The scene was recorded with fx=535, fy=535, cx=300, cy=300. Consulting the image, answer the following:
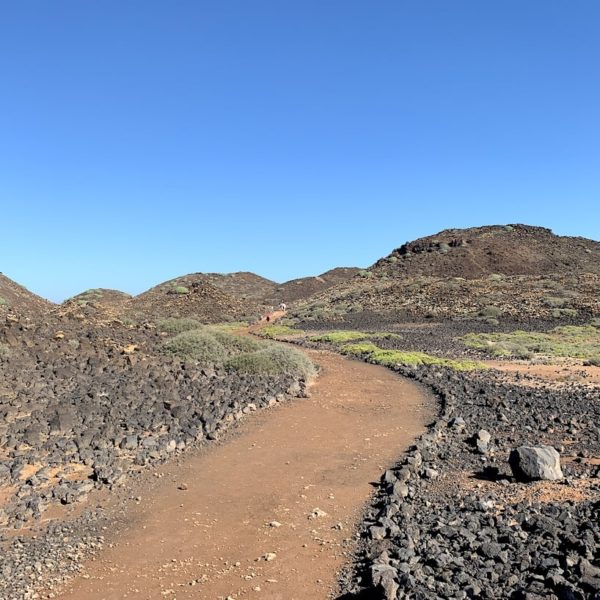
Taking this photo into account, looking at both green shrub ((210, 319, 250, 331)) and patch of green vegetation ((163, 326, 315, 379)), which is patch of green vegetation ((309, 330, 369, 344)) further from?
patch of green vegetation ((163, 326, 315, 379))

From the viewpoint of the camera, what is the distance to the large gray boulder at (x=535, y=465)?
793cm

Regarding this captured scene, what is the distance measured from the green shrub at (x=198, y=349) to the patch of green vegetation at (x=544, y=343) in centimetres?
1177

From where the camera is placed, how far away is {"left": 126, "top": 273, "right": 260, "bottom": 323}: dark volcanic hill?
45375 millimetres

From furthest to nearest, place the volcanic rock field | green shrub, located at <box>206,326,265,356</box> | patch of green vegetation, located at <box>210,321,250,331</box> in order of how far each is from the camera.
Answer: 1. patch of green vegetation, located at <box>210,321,250,331</box>
2. green shrub, located at <box>206,326,265,356</box>
3. the volcanic rock field

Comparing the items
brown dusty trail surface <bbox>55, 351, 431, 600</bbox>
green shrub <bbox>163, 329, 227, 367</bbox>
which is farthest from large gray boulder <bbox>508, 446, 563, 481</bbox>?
green shrub <bbox>163, 329, 227, 367</bbox>

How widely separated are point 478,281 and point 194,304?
83.2 feet

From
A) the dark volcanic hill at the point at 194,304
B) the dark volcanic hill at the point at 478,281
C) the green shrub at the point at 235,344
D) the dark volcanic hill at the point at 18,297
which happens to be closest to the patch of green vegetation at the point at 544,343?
the dark volcanic hill at the point at 478,281

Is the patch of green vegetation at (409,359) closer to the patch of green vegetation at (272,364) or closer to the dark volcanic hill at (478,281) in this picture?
the patch of green vegetation at (272,364)

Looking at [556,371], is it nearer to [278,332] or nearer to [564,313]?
[278,332]

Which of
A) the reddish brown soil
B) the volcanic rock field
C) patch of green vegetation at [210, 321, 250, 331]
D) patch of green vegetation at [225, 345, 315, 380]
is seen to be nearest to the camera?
the volcanic rock field

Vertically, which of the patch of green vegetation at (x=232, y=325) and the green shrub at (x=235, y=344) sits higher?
the patch of green vegetation at (x=232, y=325)

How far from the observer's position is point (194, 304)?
48.2 metres

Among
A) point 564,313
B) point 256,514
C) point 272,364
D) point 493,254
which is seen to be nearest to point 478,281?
point 493,254

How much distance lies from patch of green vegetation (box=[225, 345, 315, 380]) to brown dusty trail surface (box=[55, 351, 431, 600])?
10.8 feet
